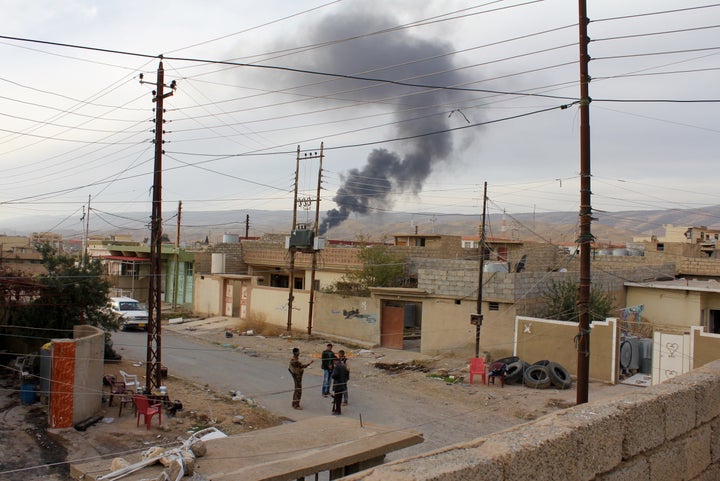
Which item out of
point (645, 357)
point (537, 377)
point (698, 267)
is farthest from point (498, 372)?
point (698, 267)

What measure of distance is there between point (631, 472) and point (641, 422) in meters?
0.31

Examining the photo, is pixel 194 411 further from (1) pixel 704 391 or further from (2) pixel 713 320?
(2) pixel 713 320

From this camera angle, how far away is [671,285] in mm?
27453

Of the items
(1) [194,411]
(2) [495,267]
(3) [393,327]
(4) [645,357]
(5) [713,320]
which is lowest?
(1) [194,411]

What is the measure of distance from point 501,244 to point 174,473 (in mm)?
38942

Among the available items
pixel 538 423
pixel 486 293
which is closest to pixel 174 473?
pixel 538 423

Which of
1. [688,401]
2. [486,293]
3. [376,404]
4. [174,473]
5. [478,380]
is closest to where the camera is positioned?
[688,401]

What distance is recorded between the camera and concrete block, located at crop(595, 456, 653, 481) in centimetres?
359

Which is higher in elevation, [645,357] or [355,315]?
[355,315]

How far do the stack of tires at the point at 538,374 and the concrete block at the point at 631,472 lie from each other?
54.0 ft

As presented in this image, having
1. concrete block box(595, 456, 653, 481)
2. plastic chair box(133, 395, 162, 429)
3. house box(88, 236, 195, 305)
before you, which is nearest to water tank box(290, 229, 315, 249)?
house box(88, 236, 195, 305)

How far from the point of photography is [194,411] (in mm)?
16203

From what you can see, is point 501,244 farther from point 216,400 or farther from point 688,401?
point 688,401

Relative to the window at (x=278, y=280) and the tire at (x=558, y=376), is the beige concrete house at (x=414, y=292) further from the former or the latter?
the tire at (x=558, y=376)
